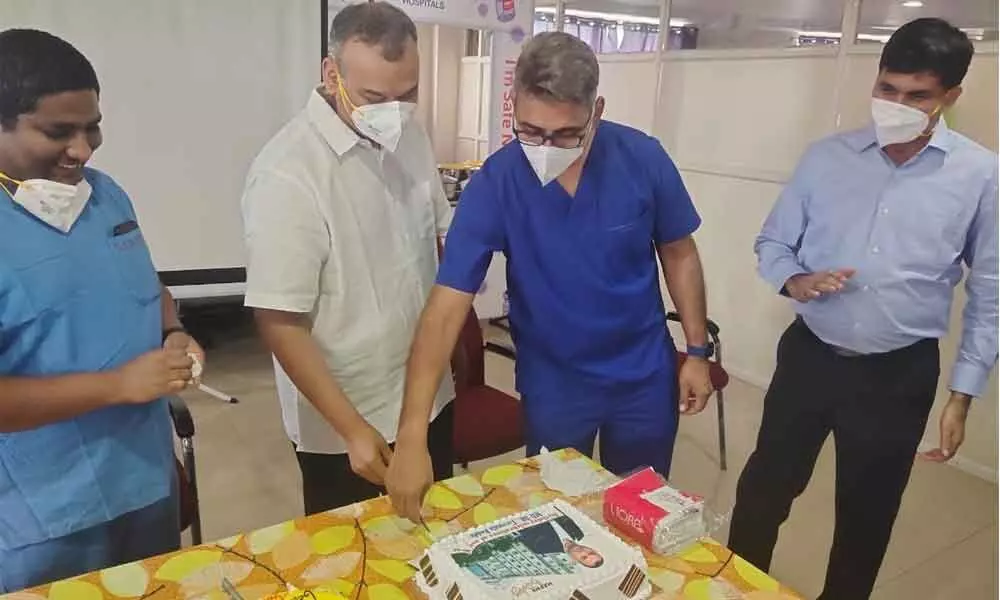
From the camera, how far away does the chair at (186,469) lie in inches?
68.3

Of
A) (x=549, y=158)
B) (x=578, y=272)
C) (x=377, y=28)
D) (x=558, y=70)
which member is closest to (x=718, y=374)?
(x=578, y=272)

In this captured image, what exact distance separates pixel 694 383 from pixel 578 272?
0.38m

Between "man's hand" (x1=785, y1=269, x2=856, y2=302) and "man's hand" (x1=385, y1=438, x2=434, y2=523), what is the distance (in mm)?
938

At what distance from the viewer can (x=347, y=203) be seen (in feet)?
4.58

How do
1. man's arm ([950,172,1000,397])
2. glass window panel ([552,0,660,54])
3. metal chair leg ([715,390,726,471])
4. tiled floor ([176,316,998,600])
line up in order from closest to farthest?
man's arm ([950,172,1000,397])
tiled floor ([176,316,998,600])
metal chair leg ([715,390,726,471])
glass window panel ([552,0,660,54])

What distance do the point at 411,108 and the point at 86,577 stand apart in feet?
2.94

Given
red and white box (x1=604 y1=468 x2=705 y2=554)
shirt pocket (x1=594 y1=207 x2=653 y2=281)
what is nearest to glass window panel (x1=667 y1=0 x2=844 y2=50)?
shirt pocket (x1=594 y1=207 x2=653 y2=281)

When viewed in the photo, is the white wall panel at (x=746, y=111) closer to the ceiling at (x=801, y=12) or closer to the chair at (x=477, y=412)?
the ceiling at (x=801, y=12)

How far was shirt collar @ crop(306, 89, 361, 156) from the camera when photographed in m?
1.39

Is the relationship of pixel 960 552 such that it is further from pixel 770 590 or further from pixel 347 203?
pixel 347 203

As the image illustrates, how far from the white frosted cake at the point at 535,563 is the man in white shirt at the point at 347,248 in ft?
0.88

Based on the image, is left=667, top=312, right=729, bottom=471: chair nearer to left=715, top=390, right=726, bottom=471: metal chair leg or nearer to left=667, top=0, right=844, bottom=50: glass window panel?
left=715, top=390, right=726, bottom=471: metal chair leg

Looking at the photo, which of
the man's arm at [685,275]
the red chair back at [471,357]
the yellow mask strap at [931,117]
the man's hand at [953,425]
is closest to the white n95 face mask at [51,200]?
the man's arm at [685,275]

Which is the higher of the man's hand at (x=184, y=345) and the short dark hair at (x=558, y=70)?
the short dark hair at (x=558, y=70)
